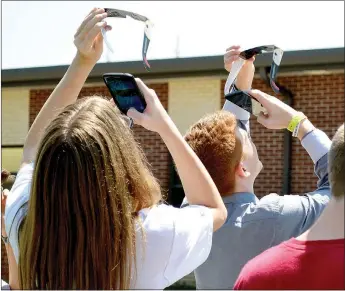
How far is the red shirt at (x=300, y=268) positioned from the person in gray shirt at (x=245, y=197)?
939mm

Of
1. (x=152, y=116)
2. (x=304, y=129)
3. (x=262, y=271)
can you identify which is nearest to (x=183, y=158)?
(x=152, y=116)

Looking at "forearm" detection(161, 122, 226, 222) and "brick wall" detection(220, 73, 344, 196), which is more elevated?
"forearm" detection(161, 122, 226, 222)

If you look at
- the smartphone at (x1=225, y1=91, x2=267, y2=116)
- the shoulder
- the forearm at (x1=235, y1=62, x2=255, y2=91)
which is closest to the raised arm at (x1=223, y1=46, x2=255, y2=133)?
the forearm at (x1=235, y1=62, x2=255, y2=91)

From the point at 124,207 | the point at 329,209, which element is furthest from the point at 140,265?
the point at 329,209

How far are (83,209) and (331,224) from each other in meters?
0.79

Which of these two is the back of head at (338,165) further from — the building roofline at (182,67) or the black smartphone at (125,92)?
the building roofline at (182,67)

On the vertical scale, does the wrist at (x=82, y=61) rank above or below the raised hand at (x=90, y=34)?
below

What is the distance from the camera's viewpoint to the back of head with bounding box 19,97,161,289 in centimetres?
216

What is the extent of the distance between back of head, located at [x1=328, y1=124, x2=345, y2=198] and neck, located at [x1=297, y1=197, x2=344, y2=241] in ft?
0.09

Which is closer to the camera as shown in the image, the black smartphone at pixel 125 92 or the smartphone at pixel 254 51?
the black smartphone at pixel 125 92

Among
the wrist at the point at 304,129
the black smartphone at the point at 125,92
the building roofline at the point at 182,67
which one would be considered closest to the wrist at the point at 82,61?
the black smartphone at the point at 125,92

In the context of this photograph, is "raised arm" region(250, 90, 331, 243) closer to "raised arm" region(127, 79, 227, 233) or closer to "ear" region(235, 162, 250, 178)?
"ear" region(235, 162, 250, 178)

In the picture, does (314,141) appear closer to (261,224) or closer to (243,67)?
(261,224)

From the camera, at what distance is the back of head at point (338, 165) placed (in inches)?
72.6
